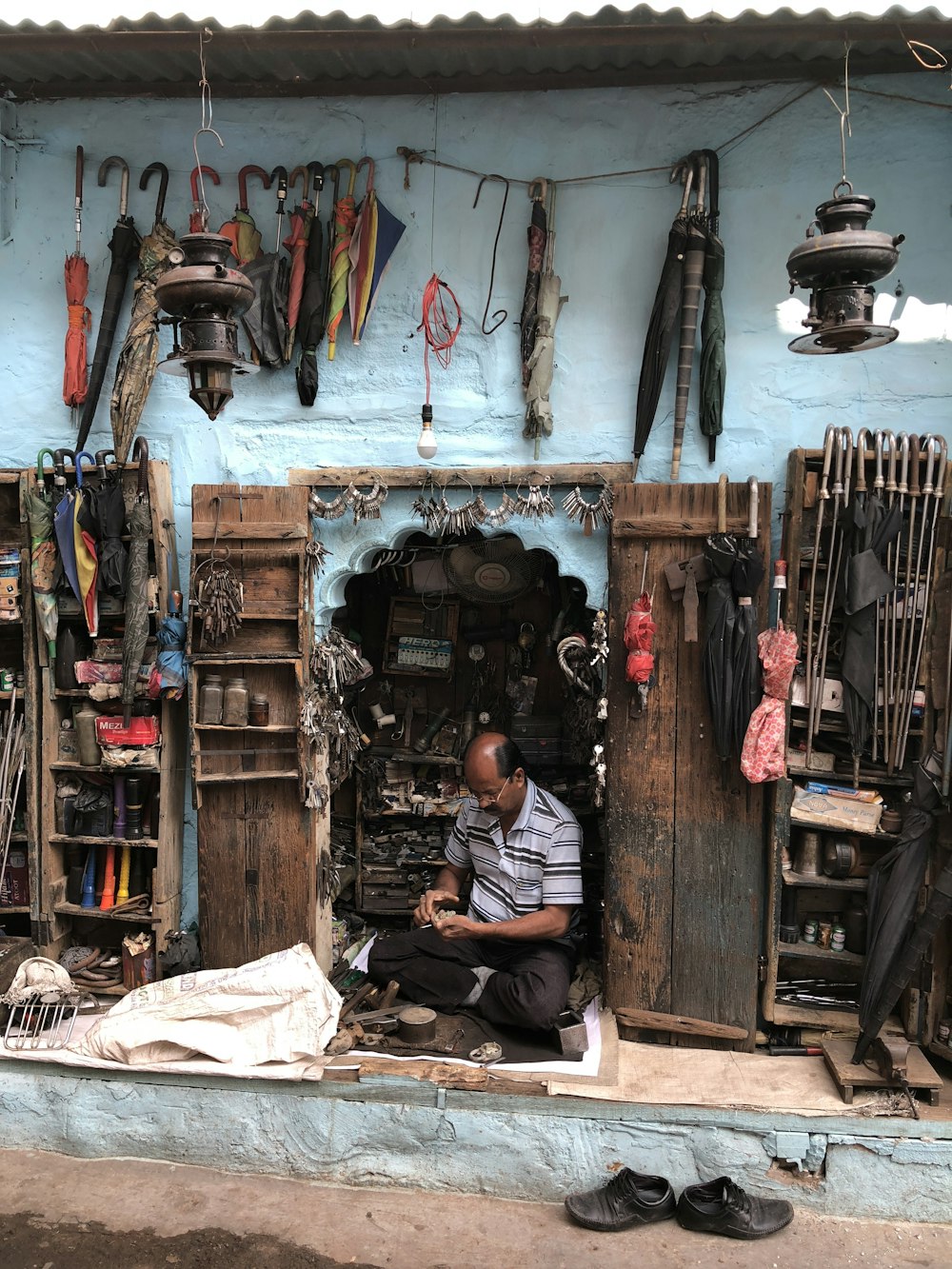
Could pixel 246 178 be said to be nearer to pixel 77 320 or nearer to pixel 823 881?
pixel 77 320

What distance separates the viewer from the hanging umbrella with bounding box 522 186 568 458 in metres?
4.71

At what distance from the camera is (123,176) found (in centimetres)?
506

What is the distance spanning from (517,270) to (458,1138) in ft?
13.3

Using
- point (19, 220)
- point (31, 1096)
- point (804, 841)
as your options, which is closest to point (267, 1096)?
point (31, 1096)

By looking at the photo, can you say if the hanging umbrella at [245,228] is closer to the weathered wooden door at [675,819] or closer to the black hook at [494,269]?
the black hook at [494,269]

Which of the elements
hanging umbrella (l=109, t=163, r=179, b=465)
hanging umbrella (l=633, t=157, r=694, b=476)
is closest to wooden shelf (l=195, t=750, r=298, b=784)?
hanging umbrella (l=109, t=163, r=179, b=465)

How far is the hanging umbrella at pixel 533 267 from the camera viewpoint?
4.72m

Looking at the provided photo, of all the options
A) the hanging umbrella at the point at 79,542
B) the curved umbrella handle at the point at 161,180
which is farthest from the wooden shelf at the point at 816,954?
the curved umbrella handle at the point at 161,180

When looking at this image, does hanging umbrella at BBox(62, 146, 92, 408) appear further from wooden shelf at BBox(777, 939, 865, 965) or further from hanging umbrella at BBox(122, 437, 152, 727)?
wooden shelf at BBox(777, 939, 865, 965)

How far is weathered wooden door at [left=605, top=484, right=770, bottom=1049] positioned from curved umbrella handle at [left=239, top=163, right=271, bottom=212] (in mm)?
2444

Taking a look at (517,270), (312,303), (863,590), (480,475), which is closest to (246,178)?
(312,303)

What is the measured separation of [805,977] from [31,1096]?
370 centimetres

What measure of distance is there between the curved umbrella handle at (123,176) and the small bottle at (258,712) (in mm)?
2632

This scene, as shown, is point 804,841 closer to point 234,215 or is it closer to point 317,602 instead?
point 317,602
